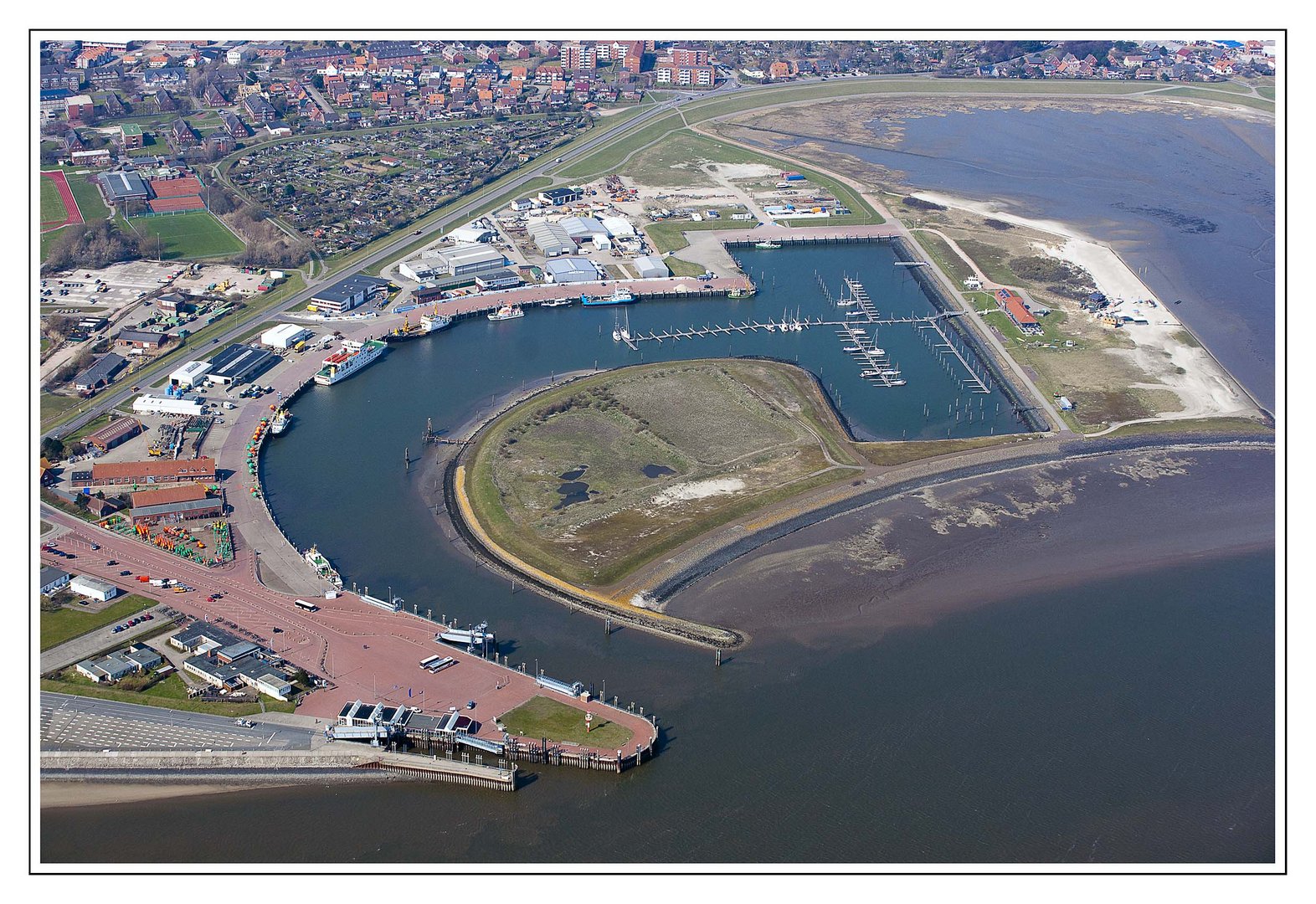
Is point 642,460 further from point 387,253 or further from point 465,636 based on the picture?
point 387,253

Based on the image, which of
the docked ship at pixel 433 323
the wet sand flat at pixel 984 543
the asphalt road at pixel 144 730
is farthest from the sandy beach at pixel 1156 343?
the asphalt road at pixel 144 730

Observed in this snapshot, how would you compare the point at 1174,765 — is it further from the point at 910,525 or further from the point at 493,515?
the point at 493,515

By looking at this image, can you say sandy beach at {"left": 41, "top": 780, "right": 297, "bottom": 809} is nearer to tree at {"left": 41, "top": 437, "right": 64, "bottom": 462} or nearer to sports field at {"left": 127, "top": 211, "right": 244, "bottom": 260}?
tree at {"left": 41, "top": 437, "right": 64, "bottom": 462}

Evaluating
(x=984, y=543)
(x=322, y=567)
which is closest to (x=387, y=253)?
(x=322, y=567)

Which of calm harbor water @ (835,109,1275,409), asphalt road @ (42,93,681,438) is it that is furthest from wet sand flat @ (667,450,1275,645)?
asphalt road @ (42,93,681,438)

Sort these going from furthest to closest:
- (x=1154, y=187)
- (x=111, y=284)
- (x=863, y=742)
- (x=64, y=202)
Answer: (x=1154, y=187) < (x=64, y=202) < (x=111, y=284) < (x=863, y=742)

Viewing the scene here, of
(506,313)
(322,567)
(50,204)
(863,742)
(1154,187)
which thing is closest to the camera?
(863,742)

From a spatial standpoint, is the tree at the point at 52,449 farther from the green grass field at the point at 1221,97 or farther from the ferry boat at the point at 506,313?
the green grass field at the point at 1221,97
